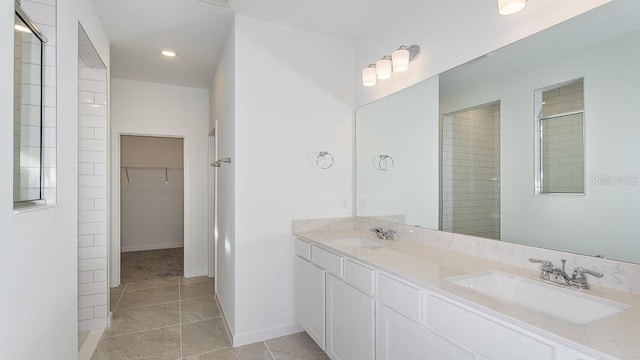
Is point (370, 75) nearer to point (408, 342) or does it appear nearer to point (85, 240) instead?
point (408, 342)

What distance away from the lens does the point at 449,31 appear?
6.66 feet

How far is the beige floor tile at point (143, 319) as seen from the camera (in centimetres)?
283

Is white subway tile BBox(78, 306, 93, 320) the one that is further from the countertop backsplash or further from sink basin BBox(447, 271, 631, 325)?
sink basin BBox(447, 271, 631, 325)

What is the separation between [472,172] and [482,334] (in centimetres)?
111

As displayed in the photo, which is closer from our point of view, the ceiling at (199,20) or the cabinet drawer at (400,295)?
the cabinet drawer at (400,295)

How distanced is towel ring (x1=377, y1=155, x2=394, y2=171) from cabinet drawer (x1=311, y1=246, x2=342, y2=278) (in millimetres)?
927

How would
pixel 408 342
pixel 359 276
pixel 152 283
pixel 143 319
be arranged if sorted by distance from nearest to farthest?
1. pixel 408 342
2. pixel 359 276
3. pixel 143 319
4. pixel 152 283

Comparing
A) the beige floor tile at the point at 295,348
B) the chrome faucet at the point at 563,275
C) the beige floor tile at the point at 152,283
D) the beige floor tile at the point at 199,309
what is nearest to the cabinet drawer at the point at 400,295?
the chrome faucet at the point at 563,275

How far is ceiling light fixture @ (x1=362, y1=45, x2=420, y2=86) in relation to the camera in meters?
2.25

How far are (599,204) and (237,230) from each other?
2.24m

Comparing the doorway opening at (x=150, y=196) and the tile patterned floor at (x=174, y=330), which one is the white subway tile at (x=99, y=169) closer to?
Result: the tile patterned floor at (x=174, y=330)

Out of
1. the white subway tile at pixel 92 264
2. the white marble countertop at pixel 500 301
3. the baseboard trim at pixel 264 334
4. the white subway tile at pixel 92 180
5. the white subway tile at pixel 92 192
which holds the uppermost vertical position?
the white subway tile at pixel 92 180

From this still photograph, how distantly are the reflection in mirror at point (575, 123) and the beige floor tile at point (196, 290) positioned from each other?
2971mm

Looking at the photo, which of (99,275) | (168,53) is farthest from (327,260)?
(168,53)
